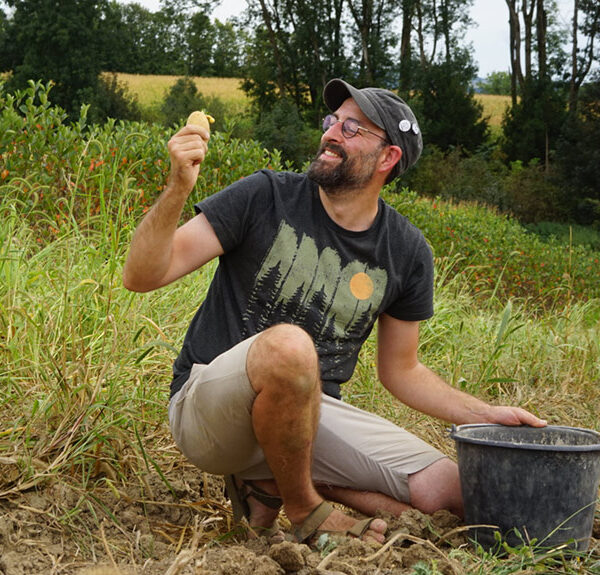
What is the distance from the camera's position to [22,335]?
3.15 metres

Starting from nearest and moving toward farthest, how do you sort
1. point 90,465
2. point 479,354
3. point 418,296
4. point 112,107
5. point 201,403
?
point 201,403 → point 90,465 → point 418,296 → point 479,354 → point 112,107

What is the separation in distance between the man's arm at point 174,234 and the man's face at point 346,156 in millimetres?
489

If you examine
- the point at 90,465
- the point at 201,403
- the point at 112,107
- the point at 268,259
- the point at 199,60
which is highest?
the point at 199,60

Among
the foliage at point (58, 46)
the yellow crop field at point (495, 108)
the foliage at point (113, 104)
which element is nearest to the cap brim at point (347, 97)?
the foliage at point (113, 104)

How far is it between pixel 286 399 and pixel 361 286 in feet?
2.39

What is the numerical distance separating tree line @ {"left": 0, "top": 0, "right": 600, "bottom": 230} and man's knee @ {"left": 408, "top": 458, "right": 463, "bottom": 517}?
62.8 feet

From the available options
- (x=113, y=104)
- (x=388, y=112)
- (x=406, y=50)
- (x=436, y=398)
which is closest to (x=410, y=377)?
(x=436, y=398)

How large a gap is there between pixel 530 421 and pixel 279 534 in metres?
0.94

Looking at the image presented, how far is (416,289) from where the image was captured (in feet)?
9.87

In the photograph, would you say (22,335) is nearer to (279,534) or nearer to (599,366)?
(279,534)

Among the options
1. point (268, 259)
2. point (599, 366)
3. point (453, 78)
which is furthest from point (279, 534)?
point (453, 78)

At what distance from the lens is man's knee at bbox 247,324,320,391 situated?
225 cm

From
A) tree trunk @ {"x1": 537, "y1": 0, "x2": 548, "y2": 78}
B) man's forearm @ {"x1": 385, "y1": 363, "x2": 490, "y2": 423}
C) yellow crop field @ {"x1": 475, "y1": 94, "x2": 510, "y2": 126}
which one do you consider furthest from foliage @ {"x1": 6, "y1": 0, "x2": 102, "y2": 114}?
man's forearm @ {"x1": 385, "y1": 363, "x2": 490, "y2": 423}

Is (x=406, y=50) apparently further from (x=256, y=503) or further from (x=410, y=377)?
(x=256, y=503)
